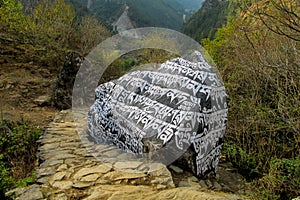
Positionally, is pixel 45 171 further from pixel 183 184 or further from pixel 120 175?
pixel 183 184

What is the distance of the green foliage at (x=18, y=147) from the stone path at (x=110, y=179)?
39 cm

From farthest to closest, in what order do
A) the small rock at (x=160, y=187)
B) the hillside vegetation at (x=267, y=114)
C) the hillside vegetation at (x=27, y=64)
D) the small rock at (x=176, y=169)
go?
the hillside vegetation at (x=27, y=64)
the small rock at (x=176, y=169)
the hillside vegetation at (x=267, y=114)
the small rock at (x=160, y=187)

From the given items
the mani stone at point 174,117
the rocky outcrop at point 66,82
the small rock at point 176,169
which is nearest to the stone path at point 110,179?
the small rock at point 176,169

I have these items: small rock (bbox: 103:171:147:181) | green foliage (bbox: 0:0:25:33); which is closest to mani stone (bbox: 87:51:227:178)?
small rock (bbox: 103:171:147:181)

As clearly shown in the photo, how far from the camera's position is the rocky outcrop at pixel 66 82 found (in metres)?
6.80

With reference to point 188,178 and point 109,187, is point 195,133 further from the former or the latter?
point 109,187

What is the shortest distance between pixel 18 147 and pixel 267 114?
3.97 m

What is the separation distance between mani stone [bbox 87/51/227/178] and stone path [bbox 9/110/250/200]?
17 centimetres

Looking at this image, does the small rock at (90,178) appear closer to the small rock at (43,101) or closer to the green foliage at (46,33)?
the small rock at (43,101)

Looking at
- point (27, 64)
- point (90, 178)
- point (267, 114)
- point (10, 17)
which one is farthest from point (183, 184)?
point (10, 17)

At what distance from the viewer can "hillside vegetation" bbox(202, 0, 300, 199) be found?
133 inches

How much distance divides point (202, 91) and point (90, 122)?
2.05 meters

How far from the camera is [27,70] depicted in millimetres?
8539

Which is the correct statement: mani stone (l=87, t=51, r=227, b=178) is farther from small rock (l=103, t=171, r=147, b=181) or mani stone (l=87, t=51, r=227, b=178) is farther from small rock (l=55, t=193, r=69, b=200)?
small rock (l=55, t=193, r=69, b=200)
